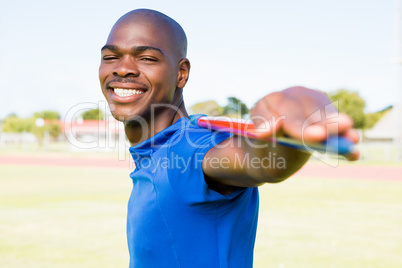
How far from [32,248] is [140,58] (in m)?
4.94

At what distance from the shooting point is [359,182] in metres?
14.0

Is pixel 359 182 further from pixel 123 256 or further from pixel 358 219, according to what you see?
pixel 123 256

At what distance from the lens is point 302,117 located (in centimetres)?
80

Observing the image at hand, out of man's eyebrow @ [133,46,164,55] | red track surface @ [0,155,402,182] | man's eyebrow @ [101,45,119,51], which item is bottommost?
red track surface @ [0,155,402,182]

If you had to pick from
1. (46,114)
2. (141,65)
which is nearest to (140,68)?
(141,65)

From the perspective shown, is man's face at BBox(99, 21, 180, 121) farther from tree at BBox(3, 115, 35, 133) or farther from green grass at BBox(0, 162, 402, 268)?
tree at BBox(3, 115, 35, 133)

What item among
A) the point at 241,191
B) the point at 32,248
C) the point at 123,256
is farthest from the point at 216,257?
the point at 32,248

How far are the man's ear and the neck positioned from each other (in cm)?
6

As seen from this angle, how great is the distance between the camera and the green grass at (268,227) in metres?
5.18

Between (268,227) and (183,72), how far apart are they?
5.64 metres

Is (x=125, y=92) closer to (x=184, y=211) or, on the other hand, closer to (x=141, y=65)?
(x=141, y=65)

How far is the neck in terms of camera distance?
1.59 meters

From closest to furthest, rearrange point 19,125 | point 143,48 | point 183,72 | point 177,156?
point 177,156 < point 143,48 < point 183,72 < point 19,125
